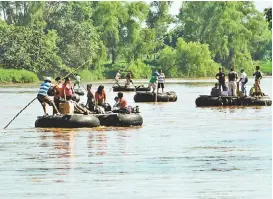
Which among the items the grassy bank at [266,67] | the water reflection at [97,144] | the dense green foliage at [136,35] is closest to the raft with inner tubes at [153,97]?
the water reflection at [97,144]

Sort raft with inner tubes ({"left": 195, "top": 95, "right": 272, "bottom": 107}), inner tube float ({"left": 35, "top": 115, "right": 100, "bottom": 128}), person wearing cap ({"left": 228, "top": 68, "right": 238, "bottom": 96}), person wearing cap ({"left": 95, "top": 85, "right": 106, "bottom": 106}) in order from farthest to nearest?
1. raft with inner tubes ({"left": 195, "top": 95, "right": 272, "bottom": 107})
2. person wearing cap ({"left": 228, "top": 68, "right": 238, "bottom": 96})
3. person wearing cap ({"left": 95, "top": 85, "right": 106, "bottom": 106})
4. inner tube float ({"left": 35, "top": 115, "right": 100, "bottom": 128})

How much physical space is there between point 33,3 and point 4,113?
7848 cm

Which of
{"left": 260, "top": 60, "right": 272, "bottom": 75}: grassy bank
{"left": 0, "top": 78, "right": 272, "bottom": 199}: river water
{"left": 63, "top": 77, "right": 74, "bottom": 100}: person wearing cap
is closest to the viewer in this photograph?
{"left": 0, "top": 78, "right": 272, "bottom": 199}: river water

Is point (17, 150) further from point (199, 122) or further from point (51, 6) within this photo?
point (51, 6)

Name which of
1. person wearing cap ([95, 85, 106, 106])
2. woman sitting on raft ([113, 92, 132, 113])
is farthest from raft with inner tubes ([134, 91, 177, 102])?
woman sitting on raft ([113, 92, 132, 113])

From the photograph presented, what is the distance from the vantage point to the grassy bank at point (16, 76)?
4149 inches

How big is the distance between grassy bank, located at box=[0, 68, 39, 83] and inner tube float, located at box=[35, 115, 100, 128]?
73.8 metres

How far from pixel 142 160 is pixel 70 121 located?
8.77 meters

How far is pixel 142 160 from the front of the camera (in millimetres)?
23016

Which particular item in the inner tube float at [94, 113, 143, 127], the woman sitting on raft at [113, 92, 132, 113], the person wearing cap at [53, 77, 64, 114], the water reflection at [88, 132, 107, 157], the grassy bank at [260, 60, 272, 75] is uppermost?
the person wearing cap at [53, 77, 64, 114]

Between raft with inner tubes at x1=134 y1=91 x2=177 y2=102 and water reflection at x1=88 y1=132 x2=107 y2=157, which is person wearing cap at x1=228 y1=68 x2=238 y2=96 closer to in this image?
raft with inner tubes at x1=134 y1=91 x2=177 y2=102

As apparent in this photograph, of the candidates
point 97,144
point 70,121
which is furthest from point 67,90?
point 97,144

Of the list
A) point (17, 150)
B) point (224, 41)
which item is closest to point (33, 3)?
point (224, 41)

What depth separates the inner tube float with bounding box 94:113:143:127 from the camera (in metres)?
32.4
